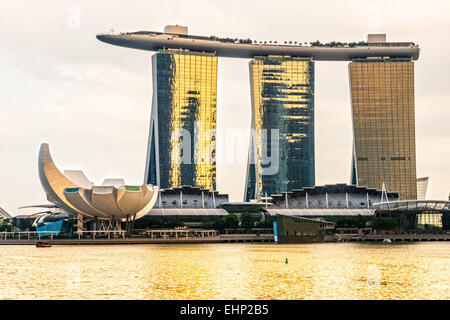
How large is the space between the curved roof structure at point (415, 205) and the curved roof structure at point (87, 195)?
61393 millimetres

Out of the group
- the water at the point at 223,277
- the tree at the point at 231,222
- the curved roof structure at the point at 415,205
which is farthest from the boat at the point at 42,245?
the curved roof structure at the point at 415,205

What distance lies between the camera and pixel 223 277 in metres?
61.4

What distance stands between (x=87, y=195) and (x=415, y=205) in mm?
77267

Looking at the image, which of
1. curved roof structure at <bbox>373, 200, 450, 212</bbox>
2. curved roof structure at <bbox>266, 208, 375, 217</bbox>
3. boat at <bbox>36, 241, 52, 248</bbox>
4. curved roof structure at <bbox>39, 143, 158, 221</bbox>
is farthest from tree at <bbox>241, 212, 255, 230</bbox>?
boat at <bbox>36, 241, 52, 248</bbox>

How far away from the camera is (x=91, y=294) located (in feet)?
161

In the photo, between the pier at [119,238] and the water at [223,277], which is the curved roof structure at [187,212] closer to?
the pier at [119,238]

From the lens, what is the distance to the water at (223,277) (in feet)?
164

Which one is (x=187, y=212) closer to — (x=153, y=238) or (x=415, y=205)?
(x=153, y=238)

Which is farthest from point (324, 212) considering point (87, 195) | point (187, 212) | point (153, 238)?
point (87, 195)

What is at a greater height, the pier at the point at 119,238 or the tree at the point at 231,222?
the tree at the point at 231,222

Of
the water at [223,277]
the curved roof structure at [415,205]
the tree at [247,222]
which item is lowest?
the water at [223,277]
